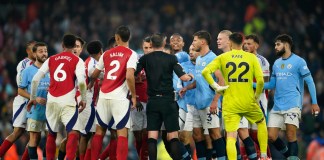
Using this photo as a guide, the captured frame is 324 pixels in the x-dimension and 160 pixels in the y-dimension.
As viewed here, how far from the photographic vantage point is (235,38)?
1570 cm

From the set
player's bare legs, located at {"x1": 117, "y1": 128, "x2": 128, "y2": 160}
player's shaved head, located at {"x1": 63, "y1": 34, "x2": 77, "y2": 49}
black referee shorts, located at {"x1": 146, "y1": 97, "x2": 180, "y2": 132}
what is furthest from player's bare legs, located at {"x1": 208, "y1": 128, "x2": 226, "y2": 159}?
player's shaved head, located at {"x1": 63, "y1": 34, "x2": 77, "y2": 49}

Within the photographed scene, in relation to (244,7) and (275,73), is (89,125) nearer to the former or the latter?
(275,73)

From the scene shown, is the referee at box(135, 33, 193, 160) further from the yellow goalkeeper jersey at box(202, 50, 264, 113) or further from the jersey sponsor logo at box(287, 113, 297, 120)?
the jersey sponsor logo at box(287, 113, 297, 120)

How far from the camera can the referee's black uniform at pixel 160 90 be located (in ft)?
50.5

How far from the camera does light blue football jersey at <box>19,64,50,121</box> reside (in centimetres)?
1667

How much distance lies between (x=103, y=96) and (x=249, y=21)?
52.9ft

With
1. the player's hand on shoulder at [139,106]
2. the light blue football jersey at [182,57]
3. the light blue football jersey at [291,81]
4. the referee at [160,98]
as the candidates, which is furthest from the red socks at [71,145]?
the light blue football jersey at [291,81]

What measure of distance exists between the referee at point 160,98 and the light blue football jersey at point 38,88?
234 centimetres

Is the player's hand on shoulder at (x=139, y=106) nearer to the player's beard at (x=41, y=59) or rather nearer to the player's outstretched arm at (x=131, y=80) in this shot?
the player's outstretched arm at (x=131, y=80)

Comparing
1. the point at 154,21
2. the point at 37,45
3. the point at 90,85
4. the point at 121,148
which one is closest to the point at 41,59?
the point at 37,45

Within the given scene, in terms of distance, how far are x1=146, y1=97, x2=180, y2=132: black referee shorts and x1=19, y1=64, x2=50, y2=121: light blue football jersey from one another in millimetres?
2485

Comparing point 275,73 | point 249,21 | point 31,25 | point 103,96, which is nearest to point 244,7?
point 249,21

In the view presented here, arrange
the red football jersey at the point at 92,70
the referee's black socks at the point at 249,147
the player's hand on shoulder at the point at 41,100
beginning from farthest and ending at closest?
the red football jersey at the point at 92,70
the player's hand on shoulder at the point at 41,100
the referee's black socks at the point at 249,147

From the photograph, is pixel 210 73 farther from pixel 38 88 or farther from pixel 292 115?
pixel 38 88
